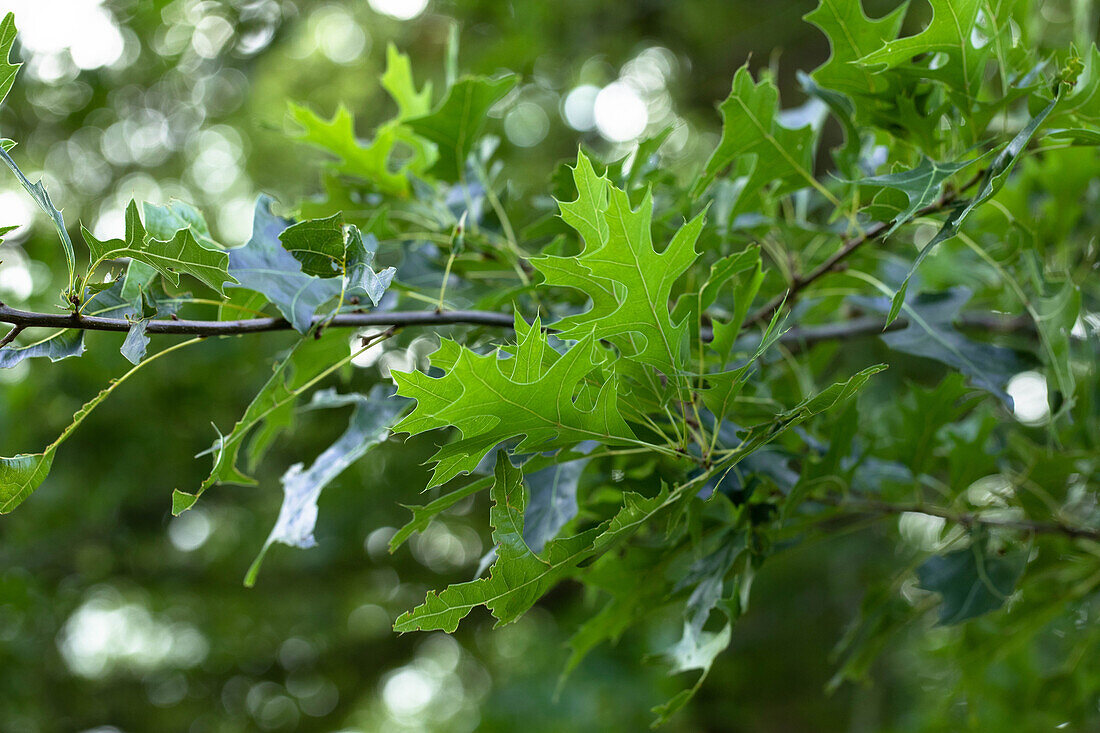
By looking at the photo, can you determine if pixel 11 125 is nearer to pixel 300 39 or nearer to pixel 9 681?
pixel 300 39

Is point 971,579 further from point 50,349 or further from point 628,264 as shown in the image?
point 50,349

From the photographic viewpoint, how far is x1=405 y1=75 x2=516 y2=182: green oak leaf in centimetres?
100

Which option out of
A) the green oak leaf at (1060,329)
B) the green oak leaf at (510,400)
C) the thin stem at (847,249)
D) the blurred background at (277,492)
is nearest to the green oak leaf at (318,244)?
the green oak leaf at (510,400)

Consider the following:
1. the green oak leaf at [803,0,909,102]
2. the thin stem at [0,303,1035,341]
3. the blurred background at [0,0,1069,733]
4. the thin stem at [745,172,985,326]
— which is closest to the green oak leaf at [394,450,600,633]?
the thin stem at [0,303,1035,341]

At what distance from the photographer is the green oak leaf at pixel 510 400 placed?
58 centimetres

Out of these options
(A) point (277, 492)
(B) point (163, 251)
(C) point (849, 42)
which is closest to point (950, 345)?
(C) point (849, 42)

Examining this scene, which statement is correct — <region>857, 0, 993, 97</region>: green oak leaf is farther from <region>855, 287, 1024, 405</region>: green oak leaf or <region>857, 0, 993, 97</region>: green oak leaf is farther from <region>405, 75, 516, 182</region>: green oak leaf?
<region>405, 75, 516, 182</region>: green oak leaf

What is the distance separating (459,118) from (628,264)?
475 millimetres

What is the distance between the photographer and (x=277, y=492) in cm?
306

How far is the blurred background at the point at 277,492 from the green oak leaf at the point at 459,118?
140 centimetres

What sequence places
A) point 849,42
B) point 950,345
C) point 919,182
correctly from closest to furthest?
1. point 919,182
2. point 849,42
3. point 950,345

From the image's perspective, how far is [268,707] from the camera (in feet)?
11.9

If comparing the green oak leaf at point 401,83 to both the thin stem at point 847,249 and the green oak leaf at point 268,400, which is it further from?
the thin stem at point 847,249

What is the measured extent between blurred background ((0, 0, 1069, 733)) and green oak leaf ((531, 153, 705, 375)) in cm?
181
